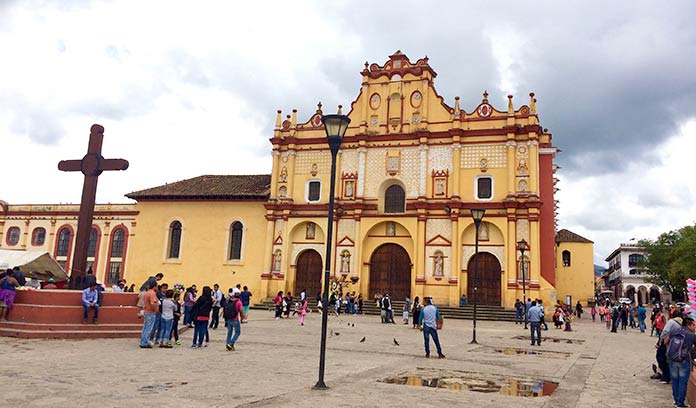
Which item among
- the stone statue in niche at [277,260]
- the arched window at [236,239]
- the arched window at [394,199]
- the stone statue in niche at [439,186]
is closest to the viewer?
the stone statue in niche at [439,186]

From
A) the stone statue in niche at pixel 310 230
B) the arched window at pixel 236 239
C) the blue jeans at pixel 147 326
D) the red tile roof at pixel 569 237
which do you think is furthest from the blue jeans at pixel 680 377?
the red tile roof at pixel 569 237

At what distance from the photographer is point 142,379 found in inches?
353

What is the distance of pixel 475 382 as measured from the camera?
10.0m

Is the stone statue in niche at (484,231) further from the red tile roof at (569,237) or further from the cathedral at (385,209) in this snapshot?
the red tile roof at (569,237)

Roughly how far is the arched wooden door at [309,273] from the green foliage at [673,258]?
128 feet

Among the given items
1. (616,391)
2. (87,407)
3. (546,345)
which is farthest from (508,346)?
(87,407)

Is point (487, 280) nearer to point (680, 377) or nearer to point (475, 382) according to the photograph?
point (475, 382)

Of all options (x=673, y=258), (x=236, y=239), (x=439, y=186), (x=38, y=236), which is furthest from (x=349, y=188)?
(x=673, y=258)

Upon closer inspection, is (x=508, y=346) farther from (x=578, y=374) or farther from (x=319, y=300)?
(x=319, y=300)

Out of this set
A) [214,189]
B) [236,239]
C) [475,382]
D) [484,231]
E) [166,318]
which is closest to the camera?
[475,382]

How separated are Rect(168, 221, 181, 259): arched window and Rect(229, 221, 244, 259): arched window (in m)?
4.18

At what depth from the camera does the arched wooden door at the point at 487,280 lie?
33.1 m

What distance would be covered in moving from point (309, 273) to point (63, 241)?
2003 centimetres

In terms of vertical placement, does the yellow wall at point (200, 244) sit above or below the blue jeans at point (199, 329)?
above
